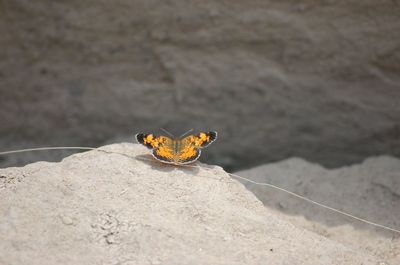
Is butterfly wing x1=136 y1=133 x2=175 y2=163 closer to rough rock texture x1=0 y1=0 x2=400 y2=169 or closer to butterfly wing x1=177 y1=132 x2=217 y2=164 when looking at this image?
butterfly wing x1=177 y1=132 x2=217 y2=164

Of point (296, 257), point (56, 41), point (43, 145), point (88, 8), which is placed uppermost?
point (88, 8)

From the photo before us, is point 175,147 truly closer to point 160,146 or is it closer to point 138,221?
point 160,146

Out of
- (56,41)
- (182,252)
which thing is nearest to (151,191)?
(182,252)

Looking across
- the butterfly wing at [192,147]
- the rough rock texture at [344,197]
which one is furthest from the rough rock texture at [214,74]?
the butterfly wing at [192,147]

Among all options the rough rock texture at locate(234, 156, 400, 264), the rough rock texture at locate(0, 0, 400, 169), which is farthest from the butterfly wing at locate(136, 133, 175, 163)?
the rough rock texture at locate(0, 0, 400, 169)

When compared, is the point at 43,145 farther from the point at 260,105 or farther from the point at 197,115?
the point at 260,105
